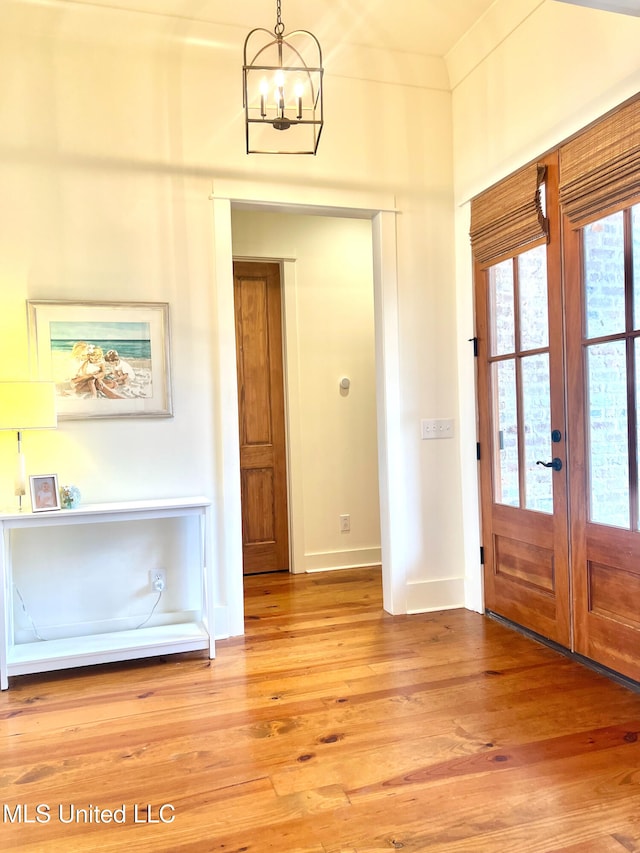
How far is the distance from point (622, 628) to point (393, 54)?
10.6ft

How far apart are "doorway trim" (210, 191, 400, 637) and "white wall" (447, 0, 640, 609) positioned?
414 mm

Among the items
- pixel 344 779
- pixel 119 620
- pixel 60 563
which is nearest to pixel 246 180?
pixel 60 563

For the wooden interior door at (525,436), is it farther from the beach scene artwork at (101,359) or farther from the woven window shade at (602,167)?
the beach scene artwork at (101,359)

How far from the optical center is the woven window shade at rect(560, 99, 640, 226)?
2.23m

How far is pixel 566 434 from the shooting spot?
2.65 metres

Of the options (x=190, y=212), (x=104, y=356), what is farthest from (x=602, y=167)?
(x=104, y=356)

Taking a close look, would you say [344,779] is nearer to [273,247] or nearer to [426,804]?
[426,804]

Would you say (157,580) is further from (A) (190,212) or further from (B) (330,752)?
(A) (190,212)

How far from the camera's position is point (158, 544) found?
9.87 ft

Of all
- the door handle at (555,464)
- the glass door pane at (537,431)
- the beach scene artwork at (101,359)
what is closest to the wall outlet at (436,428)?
the glass door pane at (537,431)

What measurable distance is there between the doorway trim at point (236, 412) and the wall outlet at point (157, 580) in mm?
277

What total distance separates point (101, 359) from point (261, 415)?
166cm

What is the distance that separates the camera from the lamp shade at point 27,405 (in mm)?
2502

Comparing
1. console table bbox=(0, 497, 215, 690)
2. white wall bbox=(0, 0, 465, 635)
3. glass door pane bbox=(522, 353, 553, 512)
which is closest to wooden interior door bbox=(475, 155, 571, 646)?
glass door pane bbox=(522, 353, 553, 512)
